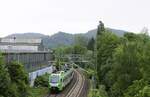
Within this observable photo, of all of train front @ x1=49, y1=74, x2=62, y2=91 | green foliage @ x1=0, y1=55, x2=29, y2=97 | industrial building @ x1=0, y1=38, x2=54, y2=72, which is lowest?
train front @ x1=49, y1=74, x2=62, y2=91

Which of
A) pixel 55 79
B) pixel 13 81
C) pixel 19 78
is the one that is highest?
pixel 19 78

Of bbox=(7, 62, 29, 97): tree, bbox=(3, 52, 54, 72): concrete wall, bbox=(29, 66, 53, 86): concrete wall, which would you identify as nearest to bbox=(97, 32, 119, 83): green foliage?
bbox=(29, 66, 53, 86): concrete wall

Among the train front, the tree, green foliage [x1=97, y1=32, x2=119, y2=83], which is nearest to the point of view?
the tree

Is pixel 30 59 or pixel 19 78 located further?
pixel 30 59

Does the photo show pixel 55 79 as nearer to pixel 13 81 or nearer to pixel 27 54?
pixel 27 54

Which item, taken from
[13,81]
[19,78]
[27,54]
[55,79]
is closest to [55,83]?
[55,79]

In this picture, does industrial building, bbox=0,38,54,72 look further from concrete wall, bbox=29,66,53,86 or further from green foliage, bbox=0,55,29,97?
green foliage, bbox=0,55,29,97

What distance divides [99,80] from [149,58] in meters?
31.9

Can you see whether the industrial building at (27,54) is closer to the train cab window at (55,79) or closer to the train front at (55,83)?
the train cab window at (55,79)

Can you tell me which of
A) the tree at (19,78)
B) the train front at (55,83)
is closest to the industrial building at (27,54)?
the train front at (55,83)

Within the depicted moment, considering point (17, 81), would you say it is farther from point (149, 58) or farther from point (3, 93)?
point (149, 58)

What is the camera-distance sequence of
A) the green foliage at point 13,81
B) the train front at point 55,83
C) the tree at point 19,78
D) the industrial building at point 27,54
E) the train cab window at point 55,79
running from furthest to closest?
the train cab window at point 55,79 < the train front at point 55,83 < the industrial building at point 27,54 < the tree at point 19,78 < the green foliage at point 13,81

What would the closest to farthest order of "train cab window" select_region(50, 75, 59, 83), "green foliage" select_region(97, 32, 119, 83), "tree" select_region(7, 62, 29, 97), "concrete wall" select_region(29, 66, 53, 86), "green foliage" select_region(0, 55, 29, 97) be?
"green foliage" select_region(0, 55, 29, 97)
"tree" select_region(7, 62, 29, 97)
"train cab window" select_region(50, 75, 59, 83)
"concrete wall" select_region(29, 66, 53, 86)
"green foliage" select_region(97, 32, 119, 83)

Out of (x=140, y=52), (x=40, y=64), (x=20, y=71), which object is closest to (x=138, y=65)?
(x=140, y=52)
